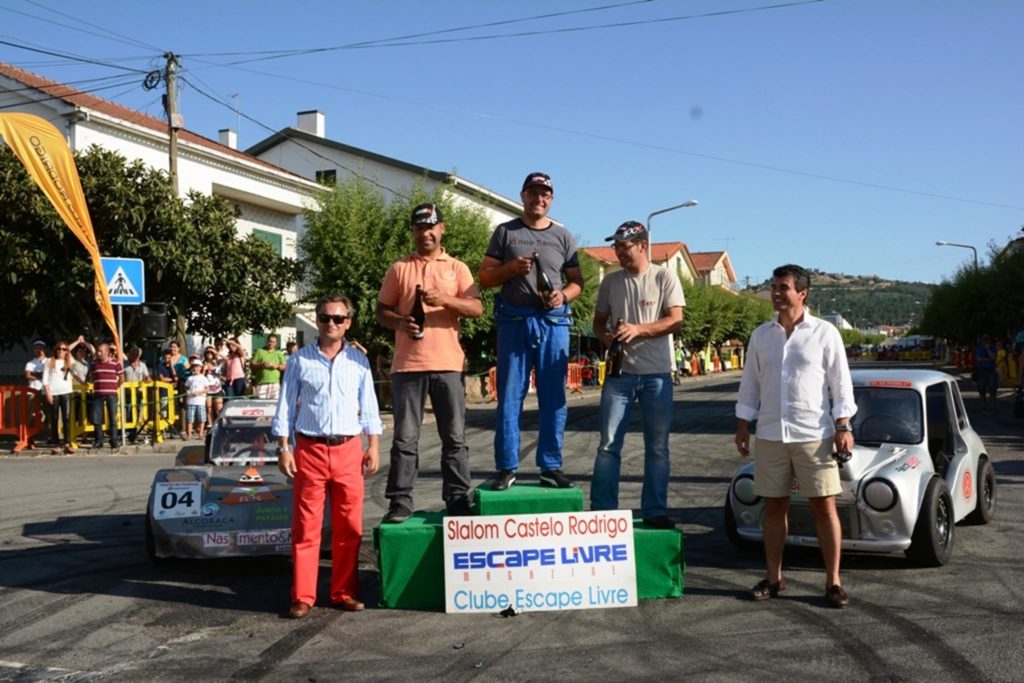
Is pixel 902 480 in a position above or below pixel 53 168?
below

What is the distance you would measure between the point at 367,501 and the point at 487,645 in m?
5.07

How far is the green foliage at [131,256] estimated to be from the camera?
19.4 meters

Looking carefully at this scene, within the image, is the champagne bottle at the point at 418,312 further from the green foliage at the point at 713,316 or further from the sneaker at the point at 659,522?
the green foliage at the point at 713,316

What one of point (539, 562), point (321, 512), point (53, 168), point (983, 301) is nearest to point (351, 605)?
point (321, 512)

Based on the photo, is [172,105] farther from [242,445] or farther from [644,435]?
[644,435]

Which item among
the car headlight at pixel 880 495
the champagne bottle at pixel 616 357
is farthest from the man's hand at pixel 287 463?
the car headlight at pixel 880 495

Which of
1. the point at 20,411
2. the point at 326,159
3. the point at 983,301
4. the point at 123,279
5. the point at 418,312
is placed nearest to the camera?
the point at 418,312

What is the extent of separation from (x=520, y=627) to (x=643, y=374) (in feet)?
6.15

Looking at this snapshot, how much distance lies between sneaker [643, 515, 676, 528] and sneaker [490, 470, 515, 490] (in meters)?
0.91

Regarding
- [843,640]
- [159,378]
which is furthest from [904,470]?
[159,378]

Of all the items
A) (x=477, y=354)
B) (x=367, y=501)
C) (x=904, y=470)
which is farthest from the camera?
(x=477, y=354)

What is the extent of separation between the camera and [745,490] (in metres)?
7.46

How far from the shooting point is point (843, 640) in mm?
5352

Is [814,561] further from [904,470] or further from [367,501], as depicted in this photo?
[367,501]
